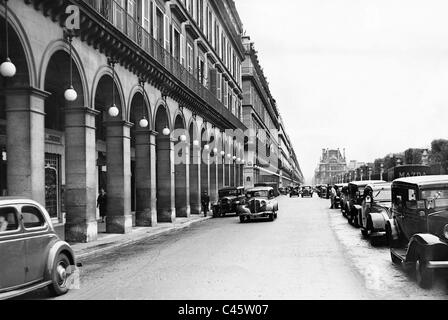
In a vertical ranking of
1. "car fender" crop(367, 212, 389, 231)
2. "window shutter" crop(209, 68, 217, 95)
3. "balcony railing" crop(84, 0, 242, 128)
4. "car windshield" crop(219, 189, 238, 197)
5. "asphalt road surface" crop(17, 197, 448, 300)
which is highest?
"window shutter" crop(209, 68, 217, 95)

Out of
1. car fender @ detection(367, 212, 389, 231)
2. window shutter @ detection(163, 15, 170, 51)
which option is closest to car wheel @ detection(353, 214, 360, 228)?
car fender @ detection(367, 212, 389, 231)

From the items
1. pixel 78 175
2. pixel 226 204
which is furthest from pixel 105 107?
pixel 226 204

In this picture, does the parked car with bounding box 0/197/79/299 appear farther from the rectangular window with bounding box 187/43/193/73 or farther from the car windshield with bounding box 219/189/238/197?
the car windshield with bounding box 219/189/238/197

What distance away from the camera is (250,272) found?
10219 millimetres

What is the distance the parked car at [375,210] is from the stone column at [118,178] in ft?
27.8

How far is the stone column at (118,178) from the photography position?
65.6 feet

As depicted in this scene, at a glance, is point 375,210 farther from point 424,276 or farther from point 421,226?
point 424,276

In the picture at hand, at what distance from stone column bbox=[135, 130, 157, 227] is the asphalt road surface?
22.6 feet

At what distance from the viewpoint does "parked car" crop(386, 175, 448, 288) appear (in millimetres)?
8289

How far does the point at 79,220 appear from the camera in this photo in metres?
16.8

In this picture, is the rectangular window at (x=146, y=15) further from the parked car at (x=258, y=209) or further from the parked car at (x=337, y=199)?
the parked car at (x=337, y=199)

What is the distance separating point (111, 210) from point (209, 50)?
67.2ft
